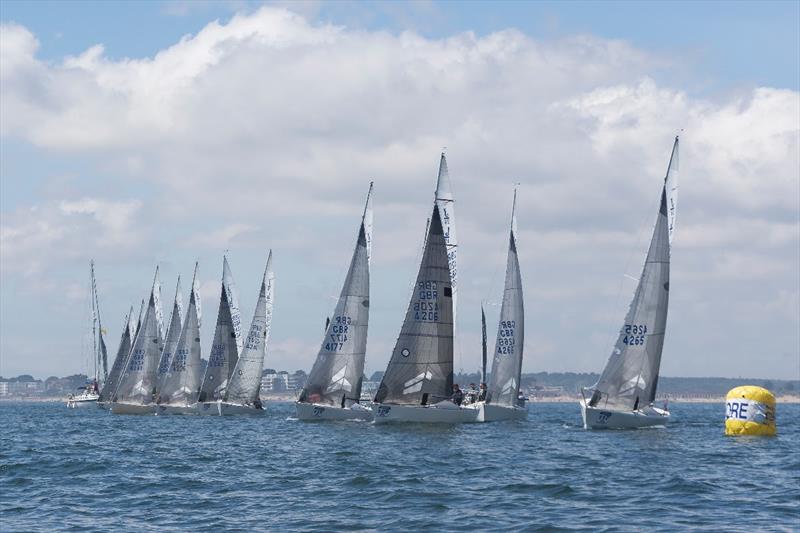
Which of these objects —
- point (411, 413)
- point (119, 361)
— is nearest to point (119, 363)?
point (119, 361)

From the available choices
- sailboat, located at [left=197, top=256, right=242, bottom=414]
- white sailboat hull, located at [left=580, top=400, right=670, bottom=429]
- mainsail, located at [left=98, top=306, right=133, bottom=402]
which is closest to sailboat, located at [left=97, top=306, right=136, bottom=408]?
mainsail, located at [left=98, top=306, right=133, bottom=402]

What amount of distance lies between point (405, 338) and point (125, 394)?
42.1 metres

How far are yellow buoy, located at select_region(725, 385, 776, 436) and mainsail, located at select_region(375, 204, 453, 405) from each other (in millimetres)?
14544

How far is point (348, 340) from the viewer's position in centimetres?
6303

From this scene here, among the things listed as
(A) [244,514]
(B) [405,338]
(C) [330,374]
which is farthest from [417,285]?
(A) [244,514]

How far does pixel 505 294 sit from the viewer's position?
2611 inches

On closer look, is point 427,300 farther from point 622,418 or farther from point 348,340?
point 622,418

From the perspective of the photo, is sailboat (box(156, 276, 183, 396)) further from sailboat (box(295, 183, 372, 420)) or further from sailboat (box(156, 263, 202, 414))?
sailboat (box(295, 183, 372, 420))

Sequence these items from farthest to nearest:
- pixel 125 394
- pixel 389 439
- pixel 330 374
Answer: pixel 125 394 < pixel 330 374 < pixel 389 439

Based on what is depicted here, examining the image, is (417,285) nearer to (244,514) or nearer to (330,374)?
(330,374)

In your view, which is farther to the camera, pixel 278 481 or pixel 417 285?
pixel 417 285

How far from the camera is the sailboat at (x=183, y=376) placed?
84.6 meters

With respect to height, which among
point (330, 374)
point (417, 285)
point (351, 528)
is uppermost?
point (417, 285)

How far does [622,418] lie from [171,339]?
1742 inches
